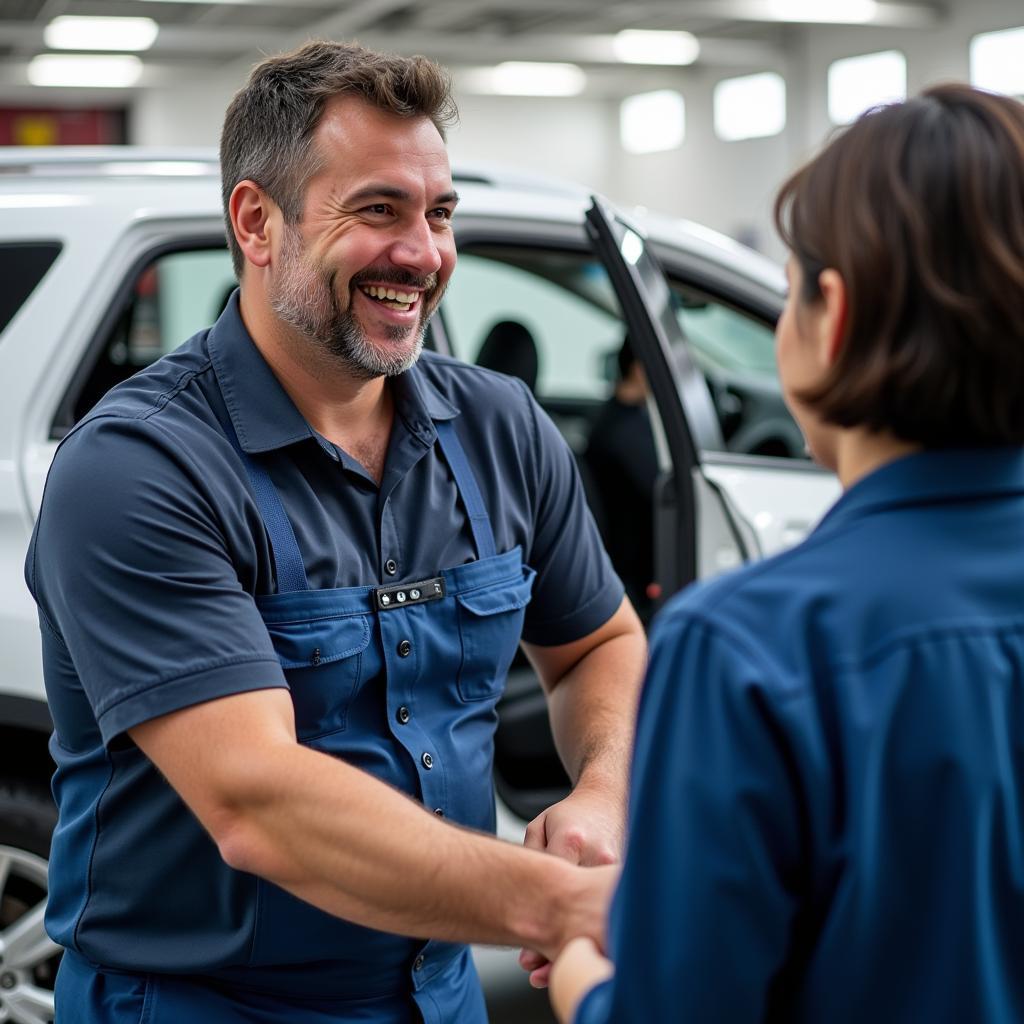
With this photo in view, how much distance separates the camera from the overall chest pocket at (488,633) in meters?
1.56

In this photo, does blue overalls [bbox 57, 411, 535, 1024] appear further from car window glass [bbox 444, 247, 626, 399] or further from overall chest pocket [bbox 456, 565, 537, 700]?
car window glass [bbox 444, 247, 626, 399]

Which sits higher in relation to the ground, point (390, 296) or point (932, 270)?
point (932, 270)

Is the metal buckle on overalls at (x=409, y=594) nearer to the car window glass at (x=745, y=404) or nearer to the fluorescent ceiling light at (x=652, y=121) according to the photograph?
the car window glass at (x=745, y=404)

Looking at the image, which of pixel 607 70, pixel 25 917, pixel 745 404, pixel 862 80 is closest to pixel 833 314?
pixel 25 917

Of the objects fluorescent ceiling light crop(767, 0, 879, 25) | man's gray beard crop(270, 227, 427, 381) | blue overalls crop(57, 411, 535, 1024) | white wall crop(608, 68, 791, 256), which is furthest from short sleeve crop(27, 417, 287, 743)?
white wall crop(608, 68, 791, 256)

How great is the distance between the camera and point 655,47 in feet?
48.9

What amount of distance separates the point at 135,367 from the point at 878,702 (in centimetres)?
249

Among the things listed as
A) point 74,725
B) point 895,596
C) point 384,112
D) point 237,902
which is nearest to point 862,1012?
point 895,596

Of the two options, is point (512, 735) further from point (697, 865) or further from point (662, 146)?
point (662, 146)

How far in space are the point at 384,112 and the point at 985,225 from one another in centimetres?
89

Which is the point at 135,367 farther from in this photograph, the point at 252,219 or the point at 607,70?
the point at 607,70

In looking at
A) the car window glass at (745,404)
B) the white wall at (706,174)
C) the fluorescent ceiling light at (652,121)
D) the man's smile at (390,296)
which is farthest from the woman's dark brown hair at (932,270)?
the fluorescent ceiling light at (652,121)

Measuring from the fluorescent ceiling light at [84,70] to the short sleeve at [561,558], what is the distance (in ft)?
44.8

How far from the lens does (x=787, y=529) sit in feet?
9.41
